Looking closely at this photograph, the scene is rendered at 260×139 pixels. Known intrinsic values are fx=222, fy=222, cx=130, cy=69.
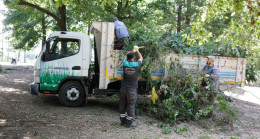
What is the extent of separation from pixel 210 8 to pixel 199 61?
186cm

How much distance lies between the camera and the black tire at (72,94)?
7023mm

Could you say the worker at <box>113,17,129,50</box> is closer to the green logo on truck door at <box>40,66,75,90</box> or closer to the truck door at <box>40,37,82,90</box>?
the truck door at <box>40,37,82,90</box>

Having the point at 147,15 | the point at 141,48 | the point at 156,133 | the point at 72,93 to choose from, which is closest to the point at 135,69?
the point at 141,48

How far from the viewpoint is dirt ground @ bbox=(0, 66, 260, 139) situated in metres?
4.90

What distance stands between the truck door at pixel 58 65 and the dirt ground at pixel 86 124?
2.76ft

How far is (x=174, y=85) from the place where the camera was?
619 cm

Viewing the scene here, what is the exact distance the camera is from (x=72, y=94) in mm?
7066

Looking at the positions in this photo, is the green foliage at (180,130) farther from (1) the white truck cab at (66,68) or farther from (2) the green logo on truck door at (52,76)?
Answer: (2) the green logo on truck door at (52,76)

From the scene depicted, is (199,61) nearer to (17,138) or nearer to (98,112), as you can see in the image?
(98,112)

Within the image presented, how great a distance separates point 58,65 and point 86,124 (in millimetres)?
2348

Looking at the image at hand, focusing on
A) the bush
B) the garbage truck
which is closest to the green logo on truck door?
the garbage truck

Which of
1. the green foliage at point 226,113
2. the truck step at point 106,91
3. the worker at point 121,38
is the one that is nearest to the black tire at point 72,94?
the truck step at point 106,91

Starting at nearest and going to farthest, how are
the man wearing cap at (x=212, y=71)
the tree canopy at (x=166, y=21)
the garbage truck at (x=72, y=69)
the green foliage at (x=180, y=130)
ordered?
the tree canopy at (x=166, y=21) → the green foliage at (x=180, y=130) → the man wearing cap at (x=212, y=71) → the garbage truck at (x=72, y=69)

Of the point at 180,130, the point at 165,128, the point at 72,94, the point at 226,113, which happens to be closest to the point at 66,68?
the point at 72,94
